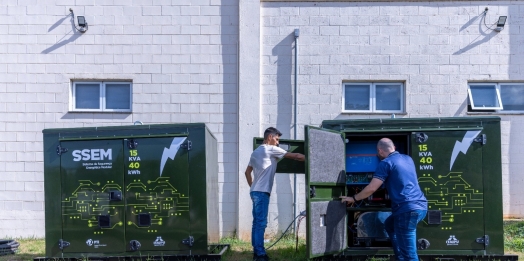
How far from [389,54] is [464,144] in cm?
337

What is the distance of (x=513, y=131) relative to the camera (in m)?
11.1

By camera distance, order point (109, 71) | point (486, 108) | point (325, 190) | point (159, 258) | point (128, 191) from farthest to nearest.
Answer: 1. point (109, 71)
2. point (486, 108)
3. point (128, 191)
4. point (159, 258)
5. point (325, 190)

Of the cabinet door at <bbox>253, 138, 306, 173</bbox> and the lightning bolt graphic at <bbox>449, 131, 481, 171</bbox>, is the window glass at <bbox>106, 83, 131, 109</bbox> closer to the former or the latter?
the cabinet door at <bbox>253, 138, 306, 173</bbox>

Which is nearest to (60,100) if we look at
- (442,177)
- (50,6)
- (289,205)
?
(50,6)

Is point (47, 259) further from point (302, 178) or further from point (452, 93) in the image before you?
point (452, 93)

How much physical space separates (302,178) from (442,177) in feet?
11.1

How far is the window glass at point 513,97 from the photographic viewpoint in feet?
36.7

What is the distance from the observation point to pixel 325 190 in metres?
7.98

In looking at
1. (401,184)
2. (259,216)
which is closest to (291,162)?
(259,216)

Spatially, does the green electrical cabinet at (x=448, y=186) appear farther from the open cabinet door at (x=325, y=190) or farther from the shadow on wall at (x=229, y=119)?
the shadow on wall at (x=229, y=119)

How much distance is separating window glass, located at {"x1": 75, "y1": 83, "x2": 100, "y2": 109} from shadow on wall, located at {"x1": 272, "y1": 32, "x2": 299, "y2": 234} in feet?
9.78

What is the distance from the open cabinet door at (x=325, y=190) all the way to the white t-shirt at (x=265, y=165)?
624 mm

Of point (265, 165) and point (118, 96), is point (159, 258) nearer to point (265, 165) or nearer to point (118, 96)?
point (265, 165)

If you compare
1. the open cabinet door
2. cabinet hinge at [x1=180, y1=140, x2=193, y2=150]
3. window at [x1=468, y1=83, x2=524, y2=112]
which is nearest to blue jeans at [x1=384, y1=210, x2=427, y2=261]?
the open cabinet door
